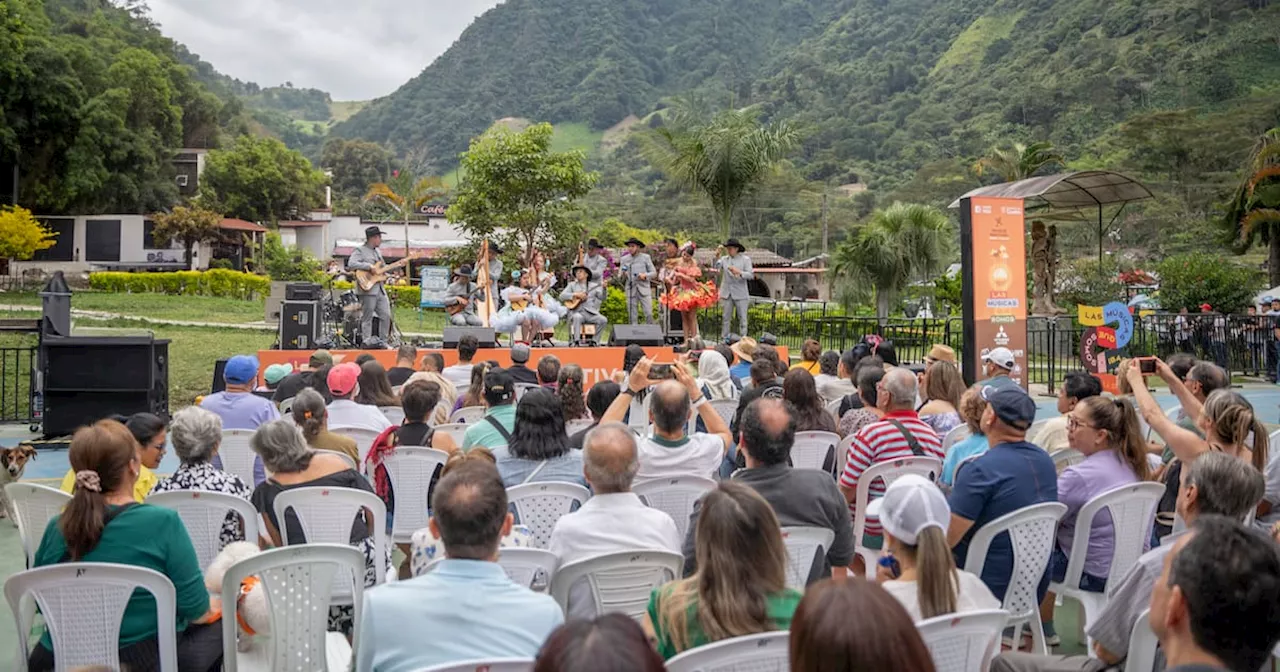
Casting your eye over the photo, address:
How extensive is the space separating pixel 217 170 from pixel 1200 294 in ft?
149

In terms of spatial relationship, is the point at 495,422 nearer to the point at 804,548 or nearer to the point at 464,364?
the point at 804,548

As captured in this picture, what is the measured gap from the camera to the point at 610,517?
11.2ft

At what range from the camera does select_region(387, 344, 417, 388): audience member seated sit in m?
8.07

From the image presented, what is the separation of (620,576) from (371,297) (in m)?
11.3

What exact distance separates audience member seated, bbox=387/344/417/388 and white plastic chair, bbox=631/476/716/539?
4.08 metres

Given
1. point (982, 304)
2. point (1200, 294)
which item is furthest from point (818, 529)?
point (1200, 294)

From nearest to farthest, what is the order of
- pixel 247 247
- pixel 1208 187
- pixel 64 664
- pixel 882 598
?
pixel 882 598, pixel 64 664, pixel 1208 187, pixel 247 247

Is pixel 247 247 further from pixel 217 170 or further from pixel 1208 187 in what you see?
pixel 1208 187

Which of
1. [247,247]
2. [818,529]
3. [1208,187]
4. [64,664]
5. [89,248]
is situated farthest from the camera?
[247,247]

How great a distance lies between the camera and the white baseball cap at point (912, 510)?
263 cm

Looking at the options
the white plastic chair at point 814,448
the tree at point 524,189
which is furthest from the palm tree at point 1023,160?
the white plastic chair at point 814,448

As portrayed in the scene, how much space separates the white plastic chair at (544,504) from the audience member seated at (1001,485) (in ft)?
4.94

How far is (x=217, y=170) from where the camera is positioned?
51.0 metres

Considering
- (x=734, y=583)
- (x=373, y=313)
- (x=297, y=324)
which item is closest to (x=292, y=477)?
(x=734, y=583)
